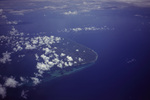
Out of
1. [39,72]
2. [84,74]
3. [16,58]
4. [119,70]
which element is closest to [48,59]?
[39,72]

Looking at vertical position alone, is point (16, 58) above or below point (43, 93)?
above

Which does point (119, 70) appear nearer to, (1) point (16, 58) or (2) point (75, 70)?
(2) point (75, 70)

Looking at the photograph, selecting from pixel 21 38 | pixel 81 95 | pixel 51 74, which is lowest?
pixel 81 95

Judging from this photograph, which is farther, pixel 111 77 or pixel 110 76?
pixel 110 76

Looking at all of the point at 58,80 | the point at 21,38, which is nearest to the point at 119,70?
the point at 58,80

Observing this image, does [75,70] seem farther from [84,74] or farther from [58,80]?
[58,80]

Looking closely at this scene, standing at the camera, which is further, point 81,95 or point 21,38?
point 21,38

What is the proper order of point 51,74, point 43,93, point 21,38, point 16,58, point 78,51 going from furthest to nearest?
point 21,38 → point 78,51 → point 16,58 → point 51,74 → point 43,93

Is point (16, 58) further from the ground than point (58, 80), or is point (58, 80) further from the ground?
point (16, 58)

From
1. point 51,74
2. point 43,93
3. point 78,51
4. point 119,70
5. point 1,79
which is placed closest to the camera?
point 43,93
